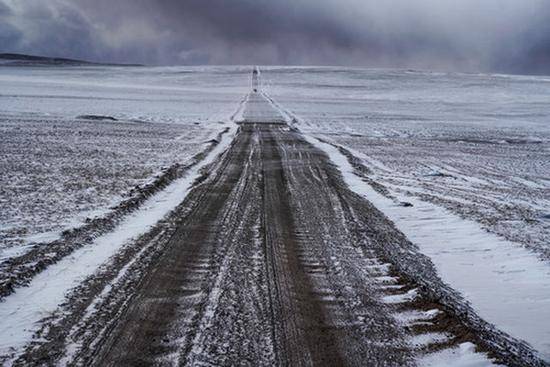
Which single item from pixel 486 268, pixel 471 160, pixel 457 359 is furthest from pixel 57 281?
pixel 471 160

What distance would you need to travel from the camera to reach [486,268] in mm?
6195

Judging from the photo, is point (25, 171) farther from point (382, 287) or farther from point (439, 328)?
point (439, 328)

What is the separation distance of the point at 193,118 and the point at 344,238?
23963 mm

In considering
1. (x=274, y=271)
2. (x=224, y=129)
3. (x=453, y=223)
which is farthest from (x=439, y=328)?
(x=224, y=129)

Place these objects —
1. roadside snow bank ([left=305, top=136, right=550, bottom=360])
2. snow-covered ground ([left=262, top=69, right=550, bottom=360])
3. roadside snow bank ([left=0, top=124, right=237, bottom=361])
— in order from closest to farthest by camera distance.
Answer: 1. roadside snow bank ([left=0, top=124, right=237, bottom=361])
2. roadside snow bank ([left=305, top=136, right=550, bottom=360])
3. snow-covered ground ([left=262, top=69, right=550, bottom=360])

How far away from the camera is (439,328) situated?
4535 millimetres

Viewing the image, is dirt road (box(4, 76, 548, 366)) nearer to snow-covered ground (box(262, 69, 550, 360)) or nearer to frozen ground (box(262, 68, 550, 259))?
snow-covered ground (box(262, 69, 550, 360))

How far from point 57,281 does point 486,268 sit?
5.09 metres

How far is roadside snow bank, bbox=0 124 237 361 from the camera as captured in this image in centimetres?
422

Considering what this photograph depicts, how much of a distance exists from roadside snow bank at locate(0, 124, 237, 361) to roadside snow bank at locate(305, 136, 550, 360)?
13.5 feet

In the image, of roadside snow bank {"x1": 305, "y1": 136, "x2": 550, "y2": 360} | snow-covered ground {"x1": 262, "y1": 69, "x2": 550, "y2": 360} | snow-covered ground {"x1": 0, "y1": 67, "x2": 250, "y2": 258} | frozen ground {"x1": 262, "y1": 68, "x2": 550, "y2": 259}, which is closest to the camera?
roadside snow bank {"x1": 305, "y1": 136, "x2": 550, "y2": 360}

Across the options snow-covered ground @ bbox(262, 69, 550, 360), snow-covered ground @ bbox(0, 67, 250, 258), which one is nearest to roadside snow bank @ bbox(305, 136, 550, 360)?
snow-covered ground @ bbox(262, 69, 550, 360)

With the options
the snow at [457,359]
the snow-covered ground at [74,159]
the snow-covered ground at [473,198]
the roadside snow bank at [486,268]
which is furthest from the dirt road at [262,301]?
the snow-covered ground at [74,159]

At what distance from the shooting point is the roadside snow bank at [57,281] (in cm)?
422
